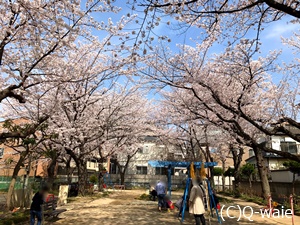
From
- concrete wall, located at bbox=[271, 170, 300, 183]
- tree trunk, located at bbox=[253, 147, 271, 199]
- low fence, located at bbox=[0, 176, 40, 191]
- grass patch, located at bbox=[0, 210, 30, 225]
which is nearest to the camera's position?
grass patch, located at bbox=[0, 210, 30, 225]

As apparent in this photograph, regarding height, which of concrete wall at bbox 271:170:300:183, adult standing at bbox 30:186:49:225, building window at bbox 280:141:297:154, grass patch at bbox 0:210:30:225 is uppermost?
building window at bbox 280:141:297:154

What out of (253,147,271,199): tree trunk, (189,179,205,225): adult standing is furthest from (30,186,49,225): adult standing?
(253,147,271,199): tree trunk

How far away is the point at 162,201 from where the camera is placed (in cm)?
1194

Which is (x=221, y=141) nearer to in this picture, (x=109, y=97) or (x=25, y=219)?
(x=109, y=97)

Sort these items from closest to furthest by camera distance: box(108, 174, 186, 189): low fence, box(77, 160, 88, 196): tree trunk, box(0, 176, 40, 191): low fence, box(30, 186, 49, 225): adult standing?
box(30, 186, 49, 225): adult standing < box(0, 176, 40, 191): low fence < box(77, 160, 88, 196): tree trunk < box(108, 174, 186, 189): low fence

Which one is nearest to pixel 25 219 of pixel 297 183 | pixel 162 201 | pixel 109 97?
pixel 162 201

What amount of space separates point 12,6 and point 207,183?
856 cm

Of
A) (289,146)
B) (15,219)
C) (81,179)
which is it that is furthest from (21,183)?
(289,146)

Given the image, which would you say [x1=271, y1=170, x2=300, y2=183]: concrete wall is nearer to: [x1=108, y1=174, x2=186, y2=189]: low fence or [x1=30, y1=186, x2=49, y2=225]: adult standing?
[x1=108, y1=174, x2=186, y2=189]: low fence

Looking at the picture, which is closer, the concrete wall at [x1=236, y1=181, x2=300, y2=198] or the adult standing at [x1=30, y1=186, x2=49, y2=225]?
the adult standing at [x1=30, y1=186, x2=49, y2=225]

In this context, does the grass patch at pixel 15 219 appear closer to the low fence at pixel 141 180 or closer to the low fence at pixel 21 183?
the low fence at pixel 21 183

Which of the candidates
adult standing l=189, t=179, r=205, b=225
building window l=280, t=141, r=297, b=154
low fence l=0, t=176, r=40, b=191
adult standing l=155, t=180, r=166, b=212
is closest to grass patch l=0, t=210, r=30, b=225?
low fence l=0, t=176, r=40, b=191

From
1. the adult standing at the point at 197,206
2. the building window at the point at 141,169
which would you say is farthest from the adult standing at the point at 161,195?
the building window at the point at 141,169

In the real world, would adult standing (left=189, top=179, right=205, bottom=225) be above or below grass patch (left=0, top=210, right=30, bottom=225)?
above
